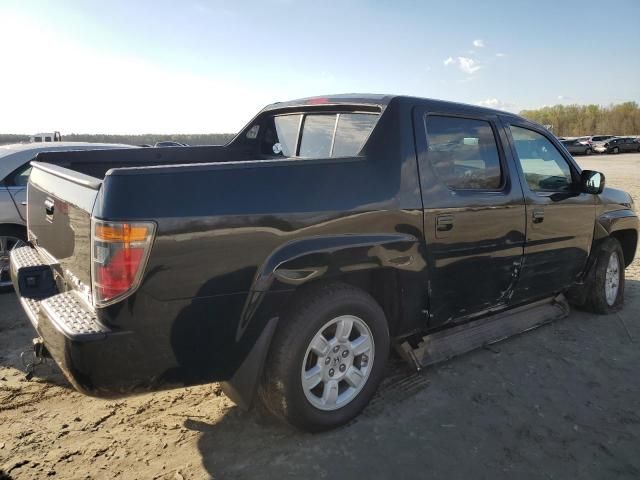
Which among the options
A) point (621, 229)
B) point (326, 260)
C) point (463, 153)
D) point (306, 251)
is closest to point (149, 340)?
point (306, 251)

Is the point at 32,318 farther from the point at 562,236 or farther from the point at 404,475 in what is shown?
the point at 562,236

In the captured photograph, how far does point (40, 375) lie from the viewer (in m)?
3.65

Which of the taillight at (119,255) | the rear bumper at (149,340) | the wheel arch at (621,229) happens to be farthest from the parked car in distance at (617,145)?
the taillight at (119,255)

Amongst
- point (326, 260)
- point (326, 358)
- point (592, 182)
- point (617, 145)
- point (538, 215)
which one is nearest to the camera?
point (326, 260)

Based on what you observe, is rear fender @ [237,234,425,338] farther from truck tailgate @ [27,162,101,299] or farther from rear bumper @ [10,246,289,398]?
truck tailgate @ [27,162,101,299]

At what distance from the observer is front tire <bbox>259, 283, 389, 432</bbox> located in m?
2.69

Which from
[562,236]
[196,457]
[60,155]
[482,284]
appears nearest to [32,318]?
[196,457]

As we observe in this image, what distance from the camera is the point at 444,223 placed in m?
3.20

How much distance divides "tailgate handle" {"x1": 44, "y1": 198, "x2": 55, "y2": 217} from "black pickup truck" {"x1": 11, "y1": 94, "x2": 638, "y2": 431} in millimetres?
25

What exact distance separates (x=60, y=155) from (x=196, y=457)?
236 cm

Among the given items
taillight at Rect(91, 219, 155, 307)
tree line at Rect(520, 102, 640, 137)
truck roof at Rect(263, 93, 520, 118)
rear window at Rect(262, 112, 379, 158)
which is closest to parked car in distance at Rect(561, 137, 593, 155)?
tree line at Rect(520, 102, 640, 137)

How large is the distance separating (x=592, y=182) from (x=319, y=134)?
8.06 ft

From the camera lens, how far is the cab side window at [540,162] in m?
3.98

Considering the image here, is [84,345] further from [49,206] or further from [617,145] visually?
[617,145]
